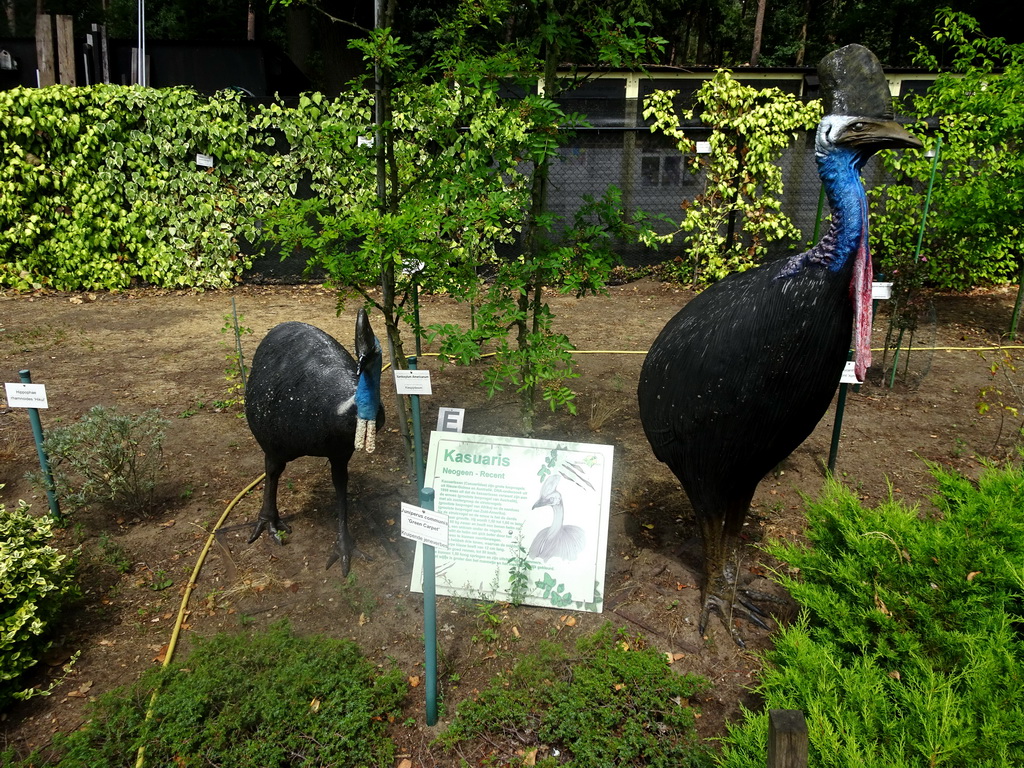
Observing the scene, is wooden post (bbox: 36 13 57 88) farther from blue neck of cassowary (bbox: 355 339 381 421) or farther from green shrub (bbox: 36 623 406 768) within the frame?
green shrub (bbox: 36 623 406 768)

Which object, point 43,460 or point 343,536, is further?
point 43,460

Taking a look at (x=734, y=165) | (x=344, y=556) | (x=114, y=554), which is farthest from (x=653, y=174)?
(x=114, y=554)

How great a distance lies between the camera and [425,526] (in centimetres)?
258

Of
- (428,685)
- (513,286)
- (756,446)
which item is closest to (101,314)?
(513,286)

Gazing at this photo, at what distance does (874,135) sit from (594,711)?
2435mm

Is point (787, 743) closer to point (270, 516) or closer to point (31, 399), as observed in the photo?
point (270, 516)

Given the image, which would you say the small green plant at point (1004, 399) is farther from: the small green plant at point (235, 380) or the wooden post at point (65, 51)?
the wooden post at point (65, 51)

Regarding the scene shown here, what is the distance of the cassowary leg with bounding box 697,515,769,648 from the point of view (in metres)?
3.18

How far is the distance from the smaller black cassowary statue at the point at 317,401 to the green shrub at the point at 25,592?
1070 millimetres

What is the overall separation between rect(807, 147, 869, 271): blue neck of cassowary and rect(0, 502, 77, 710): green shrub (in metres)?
3.66

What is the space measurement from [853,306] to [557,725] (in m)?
2.00

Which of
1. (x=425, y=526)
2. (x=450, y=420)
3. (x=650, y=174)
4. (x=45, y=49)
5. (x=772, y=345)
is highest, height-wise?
(x=45, y=49)

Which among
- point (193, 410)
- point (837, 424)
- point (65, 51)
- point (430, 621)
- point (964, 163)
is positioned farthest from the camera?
point (65, 51)

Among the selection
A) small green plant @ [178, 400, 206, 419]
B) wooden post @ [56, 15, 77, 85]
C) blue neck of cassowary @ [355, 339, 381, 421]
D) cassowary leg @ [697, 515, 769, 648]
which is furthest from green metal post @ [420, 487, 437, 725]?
wooden post @ [56, 15, 77, 85]
